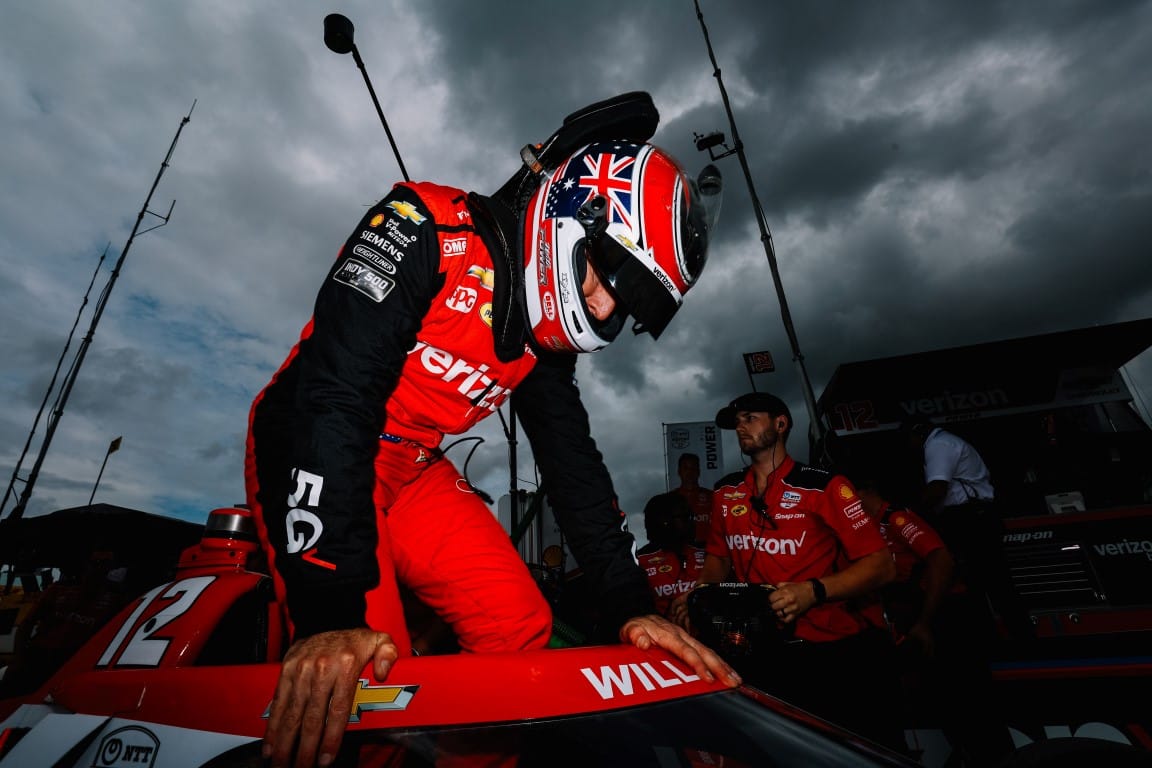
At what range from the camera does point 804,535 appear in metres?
3.16

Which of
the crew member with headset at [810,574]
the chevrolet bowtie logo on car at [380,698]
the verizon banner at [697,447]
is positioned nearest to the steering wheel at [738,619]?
the crew member with headset at [810,574]

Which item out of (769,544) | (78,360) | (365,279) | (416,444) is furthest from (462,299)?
(78,360)

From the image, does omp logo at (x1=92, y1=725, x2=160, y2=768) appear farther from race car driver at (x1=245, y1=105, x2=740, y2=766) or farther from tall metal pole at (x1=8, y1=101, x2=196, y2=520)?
tall metal pole at (x1=8, y1=101, x2=196, y2=520)

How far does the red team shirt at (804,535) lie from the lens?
299 centimetres

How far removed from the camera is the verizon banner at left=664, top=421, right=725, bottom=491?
13.4 m

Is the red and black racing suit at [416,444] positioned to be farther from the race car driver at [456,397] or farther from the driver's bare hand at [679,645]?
the driver's bare hand at [679,645]

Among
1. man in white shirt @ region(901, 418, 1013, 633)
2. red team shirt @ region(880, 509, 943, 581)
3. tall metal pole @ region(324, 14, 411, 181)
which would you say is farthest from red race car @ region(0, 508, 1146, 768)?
man in white shirt @ region(901, 418, 1013, 633)

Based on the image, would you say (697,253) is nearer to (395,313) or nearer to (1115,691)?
(395,313)

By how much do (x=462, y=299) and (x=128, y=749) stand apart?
1110 millimetres

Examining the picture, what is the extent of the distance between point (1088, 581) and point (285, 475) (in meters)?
4.69

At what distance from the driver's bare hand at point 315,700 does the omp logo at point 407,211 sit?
0.97 meters

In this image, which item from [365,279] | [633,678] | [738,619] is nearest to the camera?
[633,678]

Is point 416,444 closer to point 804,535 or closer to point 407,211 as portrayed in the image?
point 407,211

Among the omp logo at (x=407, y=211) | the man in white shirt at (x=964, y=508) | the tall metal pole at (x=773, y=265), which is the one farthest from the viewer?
the tall metal pole at (x=773, y=265)
